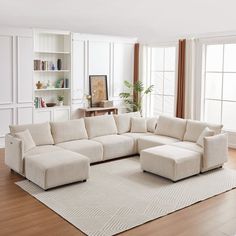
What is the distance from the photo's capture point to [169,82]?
975 cm

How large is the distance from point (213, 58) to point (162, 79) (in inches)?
71.0

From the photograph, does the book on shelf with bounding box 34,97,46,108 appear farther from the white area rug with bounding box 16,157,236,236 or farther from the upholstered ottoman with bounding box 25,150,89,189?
the upholstered ottoman with bounding box 25,150,89,189

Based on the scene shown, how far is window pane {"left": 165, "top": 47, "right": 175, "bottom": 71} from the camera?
9.60 meters

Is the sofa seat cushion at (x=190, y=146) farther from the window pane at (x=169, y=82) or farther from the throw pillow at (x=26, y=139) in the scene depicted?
the window pane at (x=169, y=82)

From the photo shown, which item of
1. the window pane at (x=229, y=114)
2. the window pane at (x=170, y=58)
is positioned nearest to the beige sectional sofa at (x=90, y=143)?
the window pane at (x=229, y=114)

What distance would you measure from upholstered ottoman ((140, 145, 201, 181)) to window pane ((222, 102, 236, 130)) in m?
2.97

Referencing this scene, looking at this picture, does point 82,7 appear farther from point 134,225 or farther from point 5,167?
point 134,225

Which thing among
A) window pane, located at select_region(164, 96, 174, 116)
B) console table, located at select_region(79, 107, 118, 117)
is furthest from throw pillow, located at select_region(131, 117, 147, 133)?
window pane, located at select_region(164, 96, 174, 116)

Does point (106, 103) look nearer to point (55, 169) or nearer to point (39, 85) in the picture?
point (39, 85)

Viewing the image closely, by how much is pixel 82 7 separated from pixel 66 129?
219 cm

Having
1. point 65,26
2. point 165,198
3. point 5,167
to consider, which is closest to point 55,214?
point 165,198

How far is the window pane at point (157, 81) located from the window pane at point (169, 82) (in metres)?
0.15

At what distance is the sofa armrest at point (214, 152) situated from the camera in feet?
18.8

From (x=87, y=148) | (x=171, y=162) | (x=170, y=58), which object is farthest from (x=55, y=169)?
(x=170, y=58)
